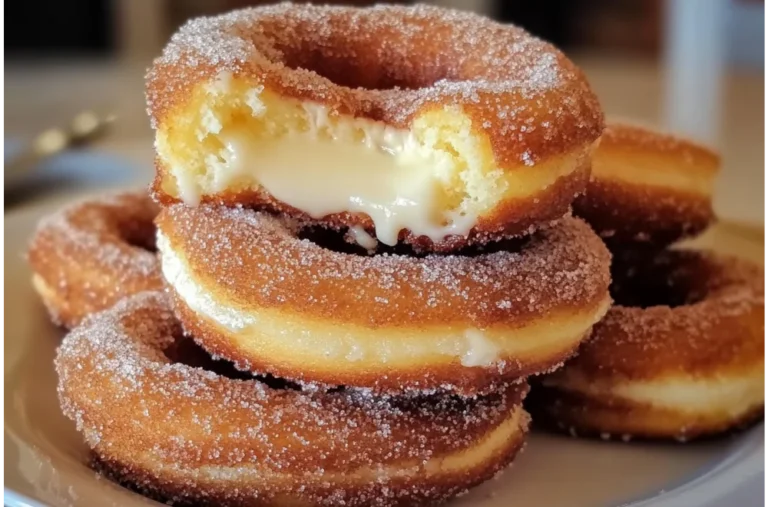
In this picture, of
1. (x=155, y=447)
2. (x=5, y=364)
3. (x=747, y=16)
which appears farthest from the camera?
(x=747, y=16)

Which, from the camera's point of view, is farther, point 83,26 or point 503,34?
point 83,26

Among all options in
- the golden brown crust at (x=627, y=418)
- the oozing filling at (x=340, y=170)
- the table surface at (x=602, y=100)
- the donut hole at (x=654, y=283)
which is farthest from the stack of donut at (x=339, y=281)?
the table surface at (x=602, y=100)

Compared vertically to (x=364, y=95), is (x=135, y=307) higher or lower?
lower

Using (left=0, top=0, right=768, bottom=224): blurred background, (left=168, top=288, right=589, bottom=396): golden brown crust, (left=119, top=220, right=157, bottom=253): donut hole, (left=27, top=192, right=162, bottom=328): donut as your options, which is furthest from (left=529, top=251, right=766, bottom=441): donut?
(left=0, top=0, right=768, bottom=224): blurred background

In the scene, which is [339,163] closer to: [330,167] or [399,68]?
[330,167]

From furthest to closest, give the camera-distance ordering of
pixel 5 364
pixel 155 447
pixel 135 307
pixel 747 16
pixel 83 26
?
1. pixel 83 26
2. pixel 747 16
3. pixel 5 364
4. pixel 135 307
5. pixel 155 447

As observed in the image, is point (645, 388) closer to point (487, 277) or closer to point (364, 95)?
point (487, 277)

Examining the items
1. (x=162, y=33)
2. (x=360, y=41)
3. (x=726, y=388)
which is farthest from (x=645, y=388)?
(x=162, y=33)

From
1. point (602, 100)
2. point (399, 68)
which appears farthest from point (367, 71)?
point (602, 100)
